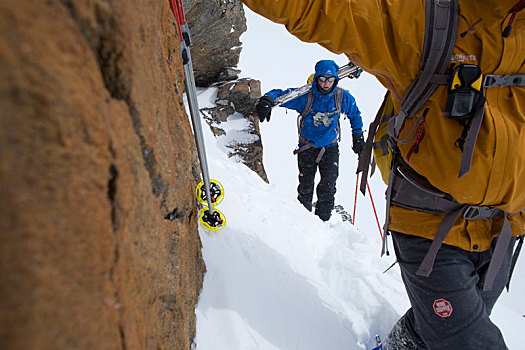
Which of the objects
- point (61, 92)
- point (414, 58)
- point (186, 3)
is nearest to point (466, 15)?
point (414, 58)

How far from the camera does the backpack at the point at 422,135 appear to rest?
150cm

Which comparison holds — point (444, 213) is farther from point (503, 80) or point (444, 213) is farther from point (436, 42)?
point (436, 42)

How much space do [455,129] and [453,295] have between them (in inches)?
37.7

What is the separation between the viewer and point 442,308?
170 cm

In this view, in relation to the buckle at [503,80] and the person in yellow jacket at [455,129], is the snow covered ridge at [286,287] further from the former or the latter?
the buckle at [503,80]

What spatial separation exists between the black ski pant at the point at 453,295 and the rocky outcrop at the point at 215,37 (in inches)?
300

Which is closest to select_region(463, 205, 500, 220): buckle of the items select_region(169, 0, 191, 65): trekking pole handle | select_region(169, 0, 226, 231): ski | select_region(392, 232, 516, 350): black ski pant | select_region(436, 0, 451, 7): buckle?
select_region(392, 232, 516, 350): black ski pant

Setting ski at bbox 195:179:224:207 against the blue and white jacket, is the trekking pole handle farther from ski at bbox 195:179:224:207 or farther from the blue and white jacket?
the blue and white jacket

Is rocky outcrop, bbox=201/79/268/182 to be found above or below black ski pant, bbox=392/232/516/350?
below

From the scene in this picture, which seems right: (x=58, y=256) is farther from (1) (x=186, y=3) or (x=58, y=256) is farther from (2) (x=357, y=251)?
(1) (x=186, y=3)

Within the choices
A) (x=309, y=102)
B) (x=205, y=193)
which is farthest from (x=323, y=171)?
(x=205, y=193)

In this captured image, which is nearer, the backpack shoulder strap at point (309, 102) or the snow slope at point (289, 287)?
the snow slope at point (289, 287)

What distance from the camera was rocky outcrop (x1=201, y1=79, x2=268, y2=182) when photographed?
873cm

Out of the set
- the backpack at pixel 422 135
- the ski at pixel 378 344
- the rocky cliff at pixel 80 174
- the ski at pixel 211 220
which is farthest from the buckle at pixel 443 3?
the ski at pixel 378 344
